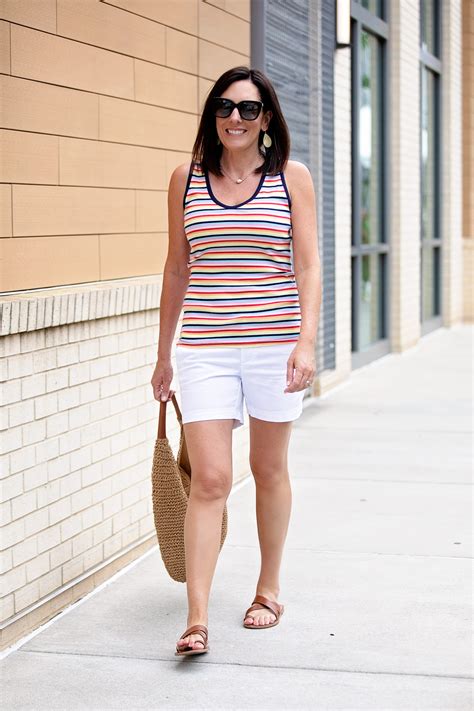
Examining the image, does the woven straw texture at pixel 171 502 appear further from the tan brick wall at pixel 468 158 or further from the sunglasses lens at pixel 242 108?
the tan brick wall at pixel 468 158

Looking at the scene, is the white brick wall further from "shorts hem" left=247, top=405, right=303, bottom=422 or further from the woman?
"shorts hem" left=247, top=405, right=303, bottom=422

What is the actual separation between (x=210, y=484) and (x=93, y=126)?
1.63 m

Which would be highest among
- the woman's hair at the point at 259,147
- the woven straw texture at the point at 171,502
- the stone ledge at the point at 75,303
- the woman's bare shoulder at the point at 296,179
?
the woman's hair at the point at 259,147

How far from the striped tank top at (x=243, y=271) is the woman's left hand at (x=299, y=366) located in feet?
0.45

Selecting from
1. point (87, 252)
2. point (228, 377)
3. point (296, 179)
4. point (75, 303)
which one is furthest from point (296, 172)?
point (87, 252)

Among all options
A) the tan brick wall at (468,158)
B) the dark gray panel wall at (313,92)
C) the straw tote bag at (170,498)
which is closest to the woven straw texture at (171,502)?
the straw tote bag at (170,498)

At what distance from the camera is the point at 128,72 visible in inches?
204

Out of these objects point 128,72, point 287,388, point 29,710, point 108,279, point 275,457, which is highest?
point 128,72

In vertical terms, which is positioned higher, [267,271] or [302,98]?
[302,98]

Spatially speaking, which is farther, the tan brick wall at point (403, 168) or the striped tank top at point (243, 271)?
the tan brick wall at point (403, 168)

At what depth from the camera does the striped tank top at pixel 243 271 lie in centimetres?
393

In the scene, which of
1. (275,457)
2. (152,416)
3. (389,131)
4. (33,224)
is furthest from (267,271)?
(389,131)

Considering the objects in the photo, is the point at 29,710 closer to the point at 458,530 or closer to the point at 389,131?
the point at 458,530

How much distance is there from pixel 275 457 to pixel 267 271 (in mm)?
643
